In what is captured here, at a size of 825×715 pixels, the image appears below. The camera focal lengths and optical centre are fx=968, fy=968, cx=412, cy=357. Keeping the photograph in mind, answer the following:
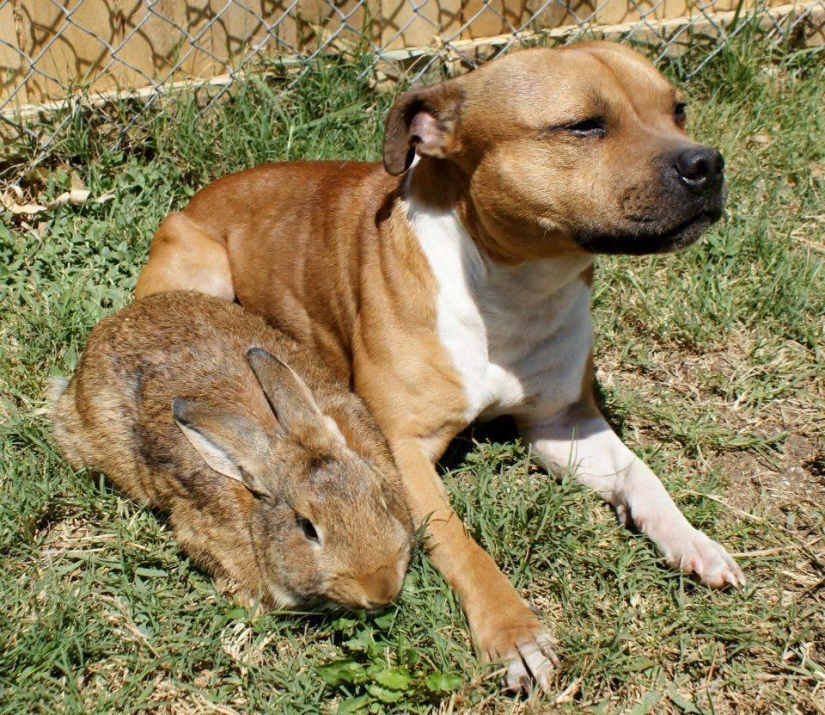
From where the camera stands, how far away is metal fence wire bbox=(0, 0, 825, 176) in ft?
15.7

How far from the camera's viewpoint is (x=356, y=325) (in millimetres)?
3791

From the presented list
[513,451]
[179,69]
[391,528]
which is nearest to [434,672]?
[391,528]

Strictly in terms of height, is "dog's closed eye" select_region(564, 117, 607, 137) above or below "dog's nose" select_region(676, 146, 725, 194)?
above

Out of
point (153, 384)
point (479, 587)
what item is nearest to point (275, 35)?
point (153, 384)

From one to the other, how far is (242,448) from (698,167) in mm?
1636

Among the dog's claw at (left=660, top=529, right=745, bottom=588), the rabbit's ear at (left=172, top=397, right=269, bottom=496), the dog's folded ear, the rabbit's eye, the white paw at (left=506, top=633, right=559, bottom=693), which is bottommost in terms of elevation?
the dog's claw at (left=660, top=529, right=745, bottom=588)

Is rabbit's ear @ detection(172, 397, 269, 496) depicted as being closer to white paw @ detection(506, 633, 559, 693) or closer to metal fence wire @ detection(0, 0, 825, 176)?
white paw @ detection(506, 633, 559, 693)

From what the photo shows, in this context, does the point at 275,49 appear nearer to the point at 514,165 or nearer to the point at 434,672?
the point at 514,165

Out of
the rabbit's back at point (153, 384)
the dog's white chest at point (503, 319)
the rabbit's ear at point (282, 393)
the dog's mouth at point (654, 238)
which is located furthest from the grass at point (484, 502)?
the dog's mouth at point (654, 238)

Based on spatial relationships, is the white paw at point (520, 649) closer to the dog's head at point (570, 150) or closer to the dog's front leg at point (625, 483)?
the dog's front leg at point (625, 483)

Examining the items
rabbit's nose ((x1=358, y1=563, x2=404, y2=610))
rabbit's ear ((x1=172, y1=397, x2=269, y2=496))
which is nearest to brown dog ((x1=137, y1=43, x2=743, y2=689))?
rabbit's nose ((x1=358, y1=563, x2=404, y2=610))

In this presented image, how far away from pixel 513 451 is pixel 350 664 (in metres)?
1.22

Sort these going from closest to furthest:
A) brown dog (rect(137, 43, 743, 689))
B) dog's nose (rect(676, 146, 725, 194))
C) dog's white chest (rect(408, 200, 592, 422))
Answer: dog's nose (rect(676, 146, 725, 194)), brown dog (rect(137, 43, 743, 689)), dog's white chest (rect(408, 200, 592, 422))

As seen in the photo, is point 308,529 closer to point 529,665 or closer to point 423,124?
point 529,665
